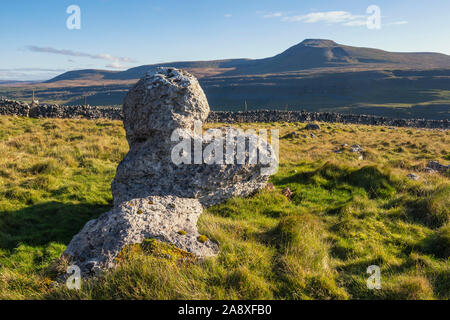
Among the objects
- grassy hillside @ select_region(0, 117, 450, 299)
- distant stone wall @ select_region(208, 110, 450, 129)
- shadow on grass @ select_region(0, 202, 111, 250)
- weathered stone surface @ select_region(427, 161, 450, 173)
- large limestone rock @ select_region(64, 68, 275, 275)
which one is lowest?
shadow on grass @ select_region(0, 202, 111, 250)

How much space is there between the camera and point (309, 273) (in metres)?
3.57

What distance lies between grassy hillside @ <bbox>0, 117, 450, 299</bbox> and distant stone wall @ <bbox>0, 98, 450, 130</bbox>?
18.9 meters

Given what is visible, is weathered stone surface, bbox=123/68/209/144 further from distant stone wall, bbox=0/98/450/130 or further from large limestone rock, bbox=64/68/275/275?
distant stone wall, bbox=0/98/450/130

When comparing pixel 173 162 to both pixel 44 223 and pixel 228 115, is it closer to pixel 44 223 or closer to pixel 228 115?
pixel 44 223

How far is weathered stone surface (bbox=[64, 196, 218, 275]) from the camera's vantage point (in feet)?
13.0

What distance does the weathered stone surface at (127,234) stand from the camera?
3.96 metres

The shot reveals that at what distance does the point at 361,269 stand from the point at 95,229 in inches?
166

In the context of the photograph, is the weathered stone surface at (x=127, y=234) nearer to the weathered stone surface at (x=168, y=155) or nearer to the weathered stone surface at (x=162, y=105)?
the weathered stone surface at (x=168, y=155)

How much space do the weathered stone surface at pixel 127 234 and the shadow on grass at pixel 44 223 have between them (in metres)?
2.11

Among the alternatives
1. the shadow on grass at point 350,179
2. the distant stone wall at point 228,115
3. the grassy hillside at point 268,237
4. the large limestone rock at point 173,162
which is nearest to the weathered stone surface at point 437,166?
the grassy hillside at point 268,237

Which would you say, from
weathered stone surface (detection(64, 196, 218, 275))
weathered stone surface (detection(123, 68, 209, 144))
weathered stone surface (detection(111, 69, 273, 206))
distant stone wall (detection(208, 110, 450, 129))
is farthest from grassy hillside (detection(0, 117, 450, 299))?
distant stone wall (detection(208, 110, 450, 129))

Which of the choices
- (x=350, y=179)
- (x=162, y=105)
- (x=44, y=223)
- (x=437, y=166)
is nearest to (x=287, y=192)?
(x=350, y=179)

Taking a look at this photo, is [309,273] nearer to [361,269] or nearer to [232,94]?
[361,269]
